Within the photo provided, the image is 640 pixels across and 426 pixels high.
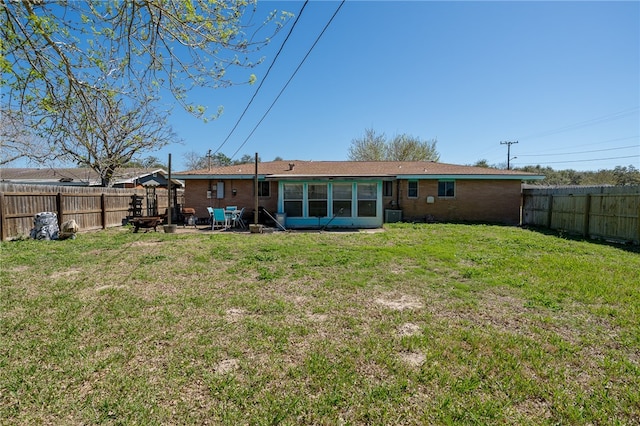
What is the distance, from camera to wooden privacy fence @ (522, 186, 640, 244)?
31.9 feet

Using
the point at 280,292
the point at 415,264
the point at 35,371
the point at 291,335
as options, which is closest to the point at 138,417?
the point at 35,371

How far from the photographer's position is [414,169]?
17.4m

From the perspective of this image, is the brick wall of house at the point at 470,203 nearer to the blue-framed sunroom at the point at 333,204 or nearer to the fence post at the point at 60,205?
the blue-framed sunroom at the point at 333,204

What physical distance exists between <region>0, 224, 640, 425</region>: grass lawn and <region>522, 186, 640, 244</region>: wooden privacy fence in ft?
15.1

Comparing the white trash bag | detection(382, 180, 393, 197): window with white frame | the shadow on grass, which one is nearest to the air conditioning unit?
detection(382, 180, 393, 197): window with white frame

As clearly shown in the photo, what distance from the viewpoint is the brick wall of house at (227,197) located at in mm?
16156

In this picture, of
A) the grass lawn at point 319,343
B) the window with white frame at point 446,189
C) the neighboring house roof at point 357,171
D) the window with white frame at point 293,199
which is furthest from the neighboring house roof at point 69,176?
the window with white frame at point 446,189

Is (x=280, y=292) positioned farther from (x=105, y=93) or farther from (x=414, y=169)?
(x=414, y=169)

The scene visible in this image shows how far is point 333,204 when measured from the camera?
45.8 ft

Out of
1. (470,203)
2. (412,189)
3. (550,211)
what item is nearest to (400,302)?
(550,211)

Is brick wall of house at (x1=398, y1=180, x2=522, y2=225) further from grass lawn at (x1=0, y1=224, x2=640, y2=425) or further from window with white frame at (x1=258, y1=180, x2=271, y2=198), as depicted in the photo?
grass lawn at (x1=0, y1=224, x2=640, y2=425)

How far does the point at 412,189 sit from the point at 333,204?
5.29 metres

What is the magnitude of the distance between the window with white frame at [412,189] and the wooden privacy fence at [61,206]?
14.3m

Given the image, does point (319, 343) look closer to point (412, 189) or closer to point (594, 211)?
point (594, 211)
